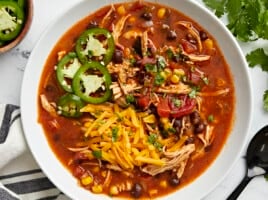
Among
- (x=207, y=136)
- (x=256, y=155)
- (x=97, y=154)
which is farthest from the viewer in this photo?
(x=256, y=155)

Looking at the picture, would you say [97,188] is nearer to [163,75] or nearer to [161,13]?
[163,75]

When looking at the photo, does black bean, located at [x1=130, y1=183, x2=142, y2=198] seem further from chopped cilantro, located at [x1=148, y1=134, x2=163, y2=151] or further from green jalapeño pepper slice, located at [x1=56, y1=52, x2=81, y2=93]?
green jalapeño pepper slice, located at [x1=56, y1=52, x2=81, y2=93]

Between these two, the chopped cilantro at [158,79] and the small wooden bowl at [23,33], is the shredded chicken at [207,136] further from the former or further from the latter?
the small wooden bowl at [23,33]

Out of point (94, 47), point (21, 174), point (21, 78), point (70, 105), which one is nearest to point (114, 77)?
point (94, 47)

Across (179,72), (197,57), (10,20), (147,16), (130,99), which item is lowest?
(130,99)

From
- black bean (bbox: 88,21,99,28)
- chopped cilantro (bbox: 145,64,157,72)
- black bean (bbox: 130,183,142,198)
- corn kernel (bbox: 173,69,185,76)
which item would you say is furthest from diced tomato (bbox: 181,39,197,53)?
black bean (bbox: 130,183,142,198)

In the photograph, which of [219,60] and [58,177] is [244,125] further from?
[58,177]

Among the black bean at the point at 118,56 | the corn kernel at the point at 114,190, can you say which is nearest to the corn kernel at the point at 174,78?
the black bean at the point at 118,56

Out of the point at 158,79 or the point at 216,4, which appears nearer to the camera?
the point at 158,79
